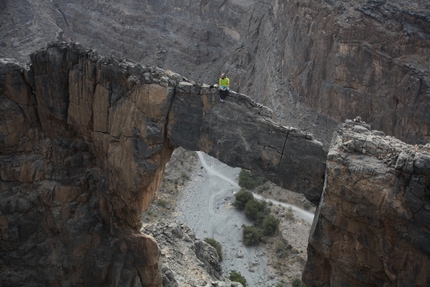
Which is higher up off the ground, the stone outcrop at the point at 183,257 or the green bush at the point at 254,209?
the stone outcrop at the point at 183,257

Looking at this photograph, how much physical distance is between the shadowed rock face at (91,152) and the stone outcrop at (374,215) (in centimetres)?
400

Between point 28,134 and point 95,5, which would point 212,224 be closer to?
point 28,134

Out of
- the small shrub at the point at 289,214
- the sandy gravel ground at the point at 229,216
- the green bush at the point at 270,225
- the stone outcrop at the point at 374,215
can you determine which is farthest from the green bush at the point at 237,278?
the stone outcrop at the point at 374,215

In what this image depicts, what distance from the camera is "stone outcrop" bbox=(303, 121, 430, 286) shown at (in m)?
13.0

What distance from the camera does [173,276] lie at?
23.3 metres

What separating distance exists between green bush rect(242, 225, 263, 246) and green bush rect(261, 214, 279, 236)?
1.79ft

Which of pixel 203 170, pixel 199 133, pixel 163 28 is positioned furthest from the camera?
pixel 163 28

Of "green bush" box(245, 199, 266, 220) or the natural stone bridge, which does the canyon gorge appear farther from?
"green bush" box(245, 199, 266, 220)

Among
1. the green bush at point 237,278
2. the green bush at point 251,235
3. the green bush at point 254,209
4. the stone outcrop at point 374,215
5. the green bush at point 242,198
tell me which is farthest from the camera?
the green bush at point 242,198

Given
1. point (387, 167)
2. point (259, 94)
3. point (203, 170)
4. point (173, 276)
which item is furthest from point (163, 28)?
point (387, 167)

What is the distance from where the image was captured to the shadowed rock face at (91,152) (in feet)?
58.9

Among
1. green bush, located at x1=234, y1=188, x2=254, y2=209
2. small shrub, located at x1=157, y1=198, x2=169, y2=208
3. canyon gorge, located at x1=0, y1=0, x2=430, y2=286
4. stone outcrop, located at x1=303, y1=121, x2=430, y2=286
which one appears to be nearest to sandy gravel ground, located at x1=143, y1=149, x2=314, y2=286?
small shrub, located at x1=157, y1=198, x2=169, y2=208

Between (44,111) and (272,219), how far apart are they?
19813mm

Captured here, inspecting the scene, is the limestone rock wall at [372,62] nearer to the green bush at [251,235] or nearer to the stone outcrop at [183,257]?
the green bush at [251,235]
